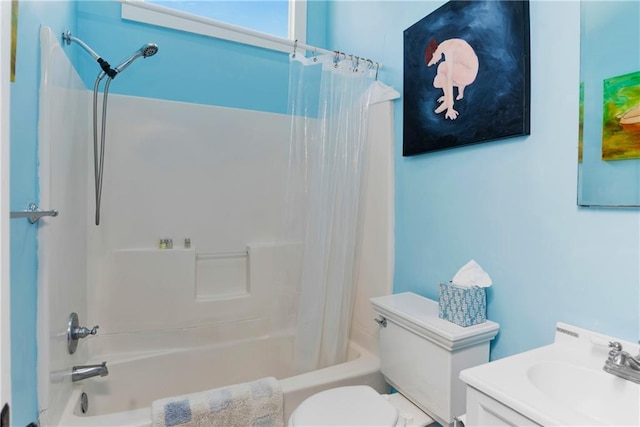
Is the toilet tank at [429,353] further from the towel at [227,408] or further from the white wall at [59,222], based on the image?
the white wall at [59,222]

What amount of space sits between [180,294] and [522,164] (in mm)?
1842

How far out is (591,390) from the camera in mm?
929

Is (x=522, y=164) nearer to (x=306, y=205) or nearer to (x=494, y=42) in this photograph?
(x=494, y=42)

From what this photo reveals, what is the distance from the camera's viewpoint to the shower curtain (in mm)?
1726

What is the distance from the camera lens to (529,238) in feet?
4.02

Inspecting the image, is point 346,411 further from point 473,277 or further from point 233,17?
point 233,17

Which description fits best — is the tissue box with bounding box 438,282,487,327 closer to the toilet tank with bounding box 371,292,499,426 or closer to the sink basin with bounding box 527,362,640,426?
the toilet tank with bounding box 371,292,499,426

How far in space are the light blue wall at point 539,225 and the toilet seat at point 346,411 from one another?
520mm

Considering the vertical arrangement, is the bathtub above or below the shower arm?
below

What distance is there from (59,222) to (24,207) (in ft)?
1.09

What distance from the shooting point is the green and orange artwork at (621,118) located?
3.14 feet

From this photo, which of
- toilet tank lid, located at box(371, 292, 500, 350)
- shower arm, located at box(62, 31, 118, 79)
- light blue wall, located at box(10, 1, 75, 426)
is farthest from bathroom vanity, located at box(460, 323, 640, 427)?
shower arm, located at box(62, 31, 118, 79)

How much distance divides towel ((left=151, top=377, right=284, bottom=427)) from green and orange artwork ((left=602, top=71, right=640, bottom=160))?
4.69 feet

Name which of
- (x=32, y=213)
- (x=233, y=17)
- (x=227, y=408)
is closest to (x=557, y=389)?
(x=227, y=408)
